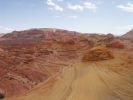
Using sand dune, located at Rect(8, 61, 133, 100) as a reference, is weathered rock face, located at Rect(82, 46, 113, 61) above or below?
above

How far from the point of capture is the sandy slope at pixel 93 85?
9.72 metres

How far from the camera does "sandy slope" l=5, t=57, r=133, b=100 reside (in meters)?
9.72

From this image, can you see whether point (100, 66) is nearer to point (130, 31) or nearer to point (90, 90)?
point (90, 90)

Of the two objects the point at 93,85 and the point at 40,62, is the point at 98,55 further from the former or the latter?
the point at 40,62

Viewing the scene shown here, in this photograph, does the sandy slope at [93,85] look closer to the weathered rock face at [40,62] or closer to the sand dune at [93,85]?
the sand dune at [93,85]

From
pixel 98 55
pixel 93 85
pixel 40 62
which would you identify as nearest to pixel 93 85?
pixel 93 85

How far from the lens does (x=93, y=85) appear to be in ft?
35.2

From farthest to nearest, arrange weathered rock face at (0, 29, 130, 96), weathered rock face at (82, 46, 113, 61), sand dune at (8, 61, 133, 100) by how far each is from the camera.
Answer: weathered rock face at (0, 29, 130, 96) < weathered rock face at (82, 46, 113, 61) < sand dune at (8, 61, 133, 100)

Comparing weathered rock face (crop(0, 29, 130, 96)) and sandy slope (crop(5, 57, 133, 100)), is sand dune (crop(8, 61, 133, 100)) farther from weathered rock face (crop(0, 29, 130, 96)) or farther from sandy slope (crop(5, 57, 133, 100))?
weathered rock face (crop(0, 29, 130, 96))

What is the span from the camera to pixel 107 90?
32.4ft

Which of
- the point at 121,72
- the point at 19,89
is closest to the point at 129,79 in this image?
the point at 121,72

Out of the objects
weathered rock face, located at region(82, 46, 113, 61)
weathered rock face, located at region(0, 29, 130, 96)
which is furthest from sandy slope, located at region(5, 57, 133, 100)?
weathered rock face, located at region(0, 29, 130, 96)

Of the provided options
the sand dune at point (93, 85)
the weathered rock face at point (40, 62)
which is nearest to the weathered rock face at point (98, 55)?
the weathered rock face at point (40, 62)

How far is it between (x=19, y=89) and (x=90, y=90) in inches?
333
